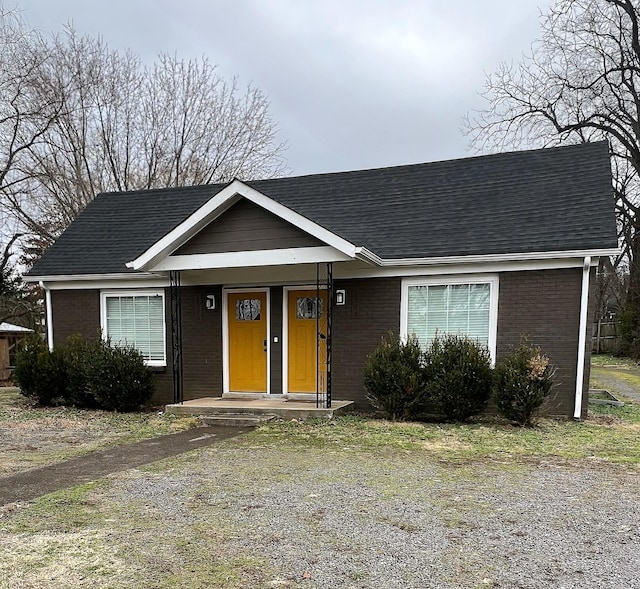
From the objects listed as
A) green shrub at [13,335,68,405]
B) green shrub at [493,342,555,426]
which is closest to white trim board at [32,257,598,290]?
→ green shrub at [493,342,555,426]

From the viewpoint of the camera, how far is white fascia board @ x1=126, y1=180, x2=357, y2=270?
7922 millimetres

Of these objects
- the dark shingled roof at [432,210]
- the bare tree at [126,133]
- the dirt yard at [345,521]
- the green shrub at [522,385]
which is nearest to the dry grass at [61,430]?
the dirt yard at [345,521]

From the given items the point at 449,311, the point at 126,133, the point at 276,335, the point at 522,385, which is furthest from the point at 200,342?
the point at 126,133

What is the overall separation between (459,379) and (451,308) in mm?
1437

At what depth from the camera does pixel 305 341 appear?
9.43 meters

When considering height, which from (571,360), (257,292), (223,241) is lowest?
(571,360)

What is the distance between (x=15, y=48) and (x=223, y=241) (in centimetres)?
950

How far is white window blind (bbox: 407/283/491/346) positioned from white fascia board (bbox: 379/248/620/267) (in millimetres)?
451

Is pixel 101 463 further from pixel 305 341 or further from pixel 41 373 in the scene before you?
pixel 41 373

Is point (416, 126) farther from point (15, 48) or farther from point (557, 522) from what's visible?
point (557, 522)

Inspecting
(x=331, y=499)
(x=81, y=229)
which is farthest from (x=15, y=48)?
(x=331, y=499)

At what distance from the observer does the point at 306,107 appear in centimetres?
2264

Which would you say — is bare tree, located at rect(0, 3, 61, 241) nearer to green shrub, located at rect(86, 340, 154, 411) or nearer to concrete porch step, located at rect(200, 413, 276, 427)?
green shrub, located at rect(86, 340, 154, 411)

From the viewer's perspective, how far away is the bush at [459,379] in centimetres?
752
